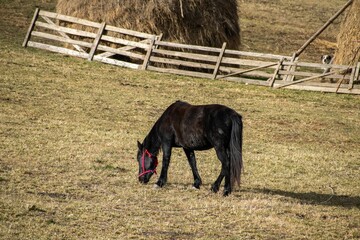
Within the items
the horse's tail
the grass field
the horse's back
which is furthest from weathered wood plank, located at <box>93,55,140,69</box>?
the horse's tail

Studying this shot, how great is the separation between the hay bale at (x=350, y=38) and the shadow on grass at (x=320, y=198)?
14600 mm

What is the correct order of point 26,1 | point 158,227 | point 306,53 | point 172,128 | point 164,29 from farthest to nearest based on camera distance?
point 26,1, point 306,53, point 164,29, point 172,128, point 158,227

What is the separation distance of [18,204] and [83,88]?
12.7 metres

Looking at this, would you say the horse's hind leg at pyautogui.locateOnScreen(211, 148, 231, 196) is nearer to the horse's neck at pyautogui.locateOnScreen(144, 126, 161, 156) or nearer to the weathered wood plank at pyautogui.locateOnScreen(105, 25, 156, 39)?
the horse's neck at pyautogui.locateOnScreen(144, 126, 161, 156)

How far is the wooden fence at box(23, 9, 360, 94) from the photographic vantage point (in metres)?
25.2

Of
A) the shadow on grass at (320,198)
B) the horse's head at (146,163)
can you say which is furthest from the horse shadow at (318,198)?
the horse's head at (146,163)

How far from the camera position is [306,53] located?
3881 cm

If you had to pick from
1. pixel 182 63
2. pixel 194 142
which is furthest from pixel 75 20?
pixel 194 142

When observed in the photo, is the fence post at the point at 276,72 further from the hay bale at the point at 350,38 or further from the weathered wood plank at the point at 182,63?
the hay bale at the point at 350,38

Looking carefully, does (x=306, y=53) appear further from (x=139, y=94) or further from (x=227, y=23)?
(x=139, y=94)

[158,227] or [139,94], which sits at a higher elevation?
[158,227]

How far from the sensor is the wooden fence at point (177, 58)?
25.2 m


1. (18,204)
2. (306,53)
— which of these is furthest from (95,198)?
(306,53)

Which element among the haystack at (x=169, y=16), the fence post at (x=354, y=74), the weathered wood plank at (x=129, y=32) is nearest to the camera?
the fence post at (x=354, y=74)
